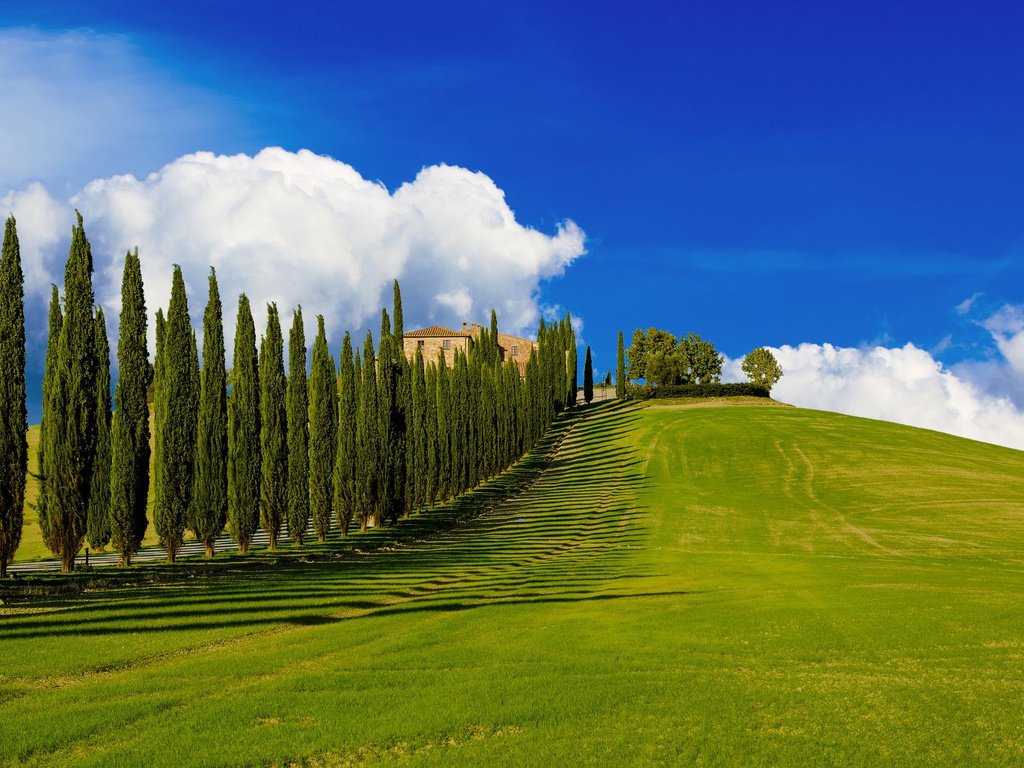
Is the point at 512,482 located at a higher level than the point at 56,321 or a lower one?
lower

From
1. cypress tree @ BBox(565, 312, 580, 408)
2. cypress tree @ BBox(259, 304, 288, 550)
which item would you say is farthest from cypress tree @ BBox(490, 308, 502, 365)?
cypress tree @ BBox(259, 304, 288, 550)

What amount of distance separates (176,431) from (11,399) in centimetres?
630

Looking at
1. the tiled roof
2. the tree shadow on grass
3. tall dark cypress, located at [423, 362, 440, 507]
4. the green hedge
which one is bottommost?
the tree shadow on grass

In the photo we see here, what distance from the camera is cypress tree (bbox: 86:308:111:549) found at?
28781 millimetres

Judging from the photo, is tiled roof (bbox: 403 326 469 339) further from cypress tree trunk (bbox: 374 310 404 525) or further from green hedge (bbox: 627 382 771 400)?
cypress tree trunk (bbox: 374 310 404 525)

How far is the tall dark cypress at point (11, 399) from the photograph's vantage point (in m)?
25.2

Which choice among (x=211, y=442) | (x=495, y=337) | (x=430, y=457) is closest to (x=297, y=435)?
(x=211, y=442)

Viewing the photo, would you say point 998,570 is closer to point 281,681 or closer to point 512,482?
point 281,681

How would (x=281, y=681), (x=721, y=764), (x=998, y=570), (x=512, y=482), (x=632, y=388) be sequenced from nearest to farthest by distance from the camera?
1. (x=721, y=764)
2. (x=281, y=681)
3. (x=998, y=570)
4. (x=512, y=482)
5. (x=632, y=388)

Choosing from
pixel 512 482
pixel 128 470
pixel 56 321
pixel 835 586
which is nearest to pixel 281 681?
pixel 835 586

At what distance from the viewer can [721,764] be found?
28.7 ft

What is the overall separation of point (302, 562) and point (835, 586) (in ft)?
62.9

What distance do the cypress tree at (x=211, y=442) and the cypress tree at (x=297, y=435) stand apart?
12.2 ft

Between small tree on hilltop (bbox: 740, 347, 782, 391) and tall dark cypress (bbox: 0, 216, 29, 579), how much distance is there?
118 m
